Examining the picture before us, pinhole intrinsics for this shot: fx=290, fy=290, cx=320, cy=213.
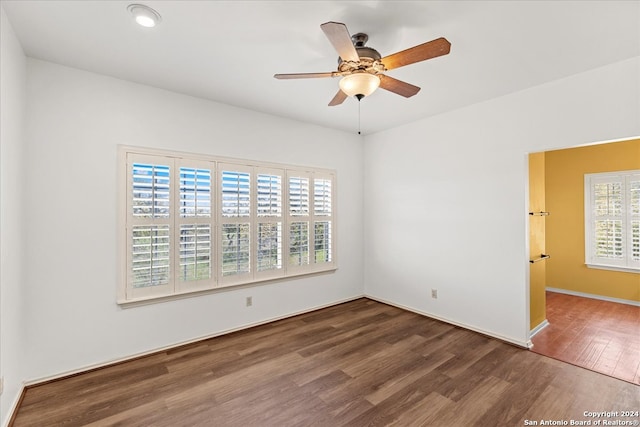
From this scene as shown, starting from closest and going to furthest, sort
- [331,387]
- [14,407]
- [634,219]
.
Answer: [14,407] → [331,387] → [634,219]

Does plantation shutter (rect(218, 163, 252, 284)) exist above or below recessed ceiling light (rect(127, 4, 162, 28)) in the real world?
below

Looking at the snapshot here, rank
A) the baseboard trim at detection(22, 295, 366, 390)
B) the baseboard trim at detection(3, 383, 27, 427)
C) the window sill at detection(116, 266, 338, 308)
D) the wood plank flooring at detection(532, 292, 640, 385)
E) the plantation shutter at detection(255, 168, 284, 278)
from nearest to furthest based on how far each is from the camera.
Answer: the baseboard trim at detection(3, 383, 27, 427) → the baseboard trim at detection(22, 295, 366, 390) → the wood plank flooring at detection(532, 292, 640, 385) → the window sill at detection(116, 266, 338, 308) → the plantation shutter at detection(255, 168, 284, 278)

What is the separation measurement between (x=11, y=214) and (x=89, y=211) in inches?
24.2

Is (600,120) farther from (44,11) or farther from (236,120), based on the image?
(44,11)

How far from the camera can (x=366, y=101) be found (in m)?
3.46

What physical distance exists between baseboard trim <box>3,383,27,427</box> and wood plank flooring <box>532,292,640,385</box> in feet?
14.7

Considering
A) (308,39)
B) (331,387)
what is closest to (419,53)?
(308,39)

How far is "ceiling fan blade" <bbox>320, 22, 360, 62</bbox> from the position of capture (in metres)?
1.57

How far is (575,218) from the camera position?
195 inches

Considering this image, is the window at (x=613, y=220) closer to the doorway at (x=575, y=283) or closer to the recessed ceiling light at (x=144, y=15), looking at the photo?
the doorway at (x=575, y=283)

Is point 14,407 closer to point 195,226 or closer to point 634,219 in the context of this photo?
point 195,226

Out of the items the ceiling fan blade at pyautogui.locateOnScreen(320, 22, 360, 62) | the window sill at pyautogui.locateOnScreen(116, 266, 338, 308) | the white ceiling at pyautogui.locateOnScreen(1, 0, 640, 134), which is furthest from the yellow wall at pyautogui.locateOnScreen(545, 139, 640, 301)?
the ceiling fan blade at pyautogui.locateOnScreen(320, 22, 360, 62)

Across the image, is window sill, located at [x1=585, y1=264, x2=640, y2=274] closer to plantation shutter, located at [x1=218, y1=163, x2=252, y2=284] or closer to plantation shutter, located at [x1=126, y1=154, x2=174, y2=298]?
plantation shutter, located at [x1=218, y1=163, x2=252, y2=284]

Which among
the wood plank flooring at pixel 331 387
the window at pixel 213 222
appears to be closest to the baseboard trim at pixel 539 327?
the wood plank flooring at pixel 331 387
